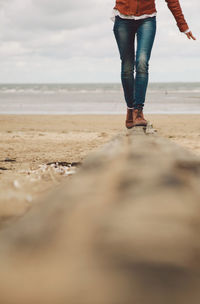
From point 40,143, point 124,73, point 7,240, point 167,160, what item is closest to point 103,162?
point 167,160

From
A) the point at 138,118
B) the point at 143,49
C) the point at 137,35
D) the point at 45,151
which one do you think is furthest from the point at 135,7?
the point at 45,151

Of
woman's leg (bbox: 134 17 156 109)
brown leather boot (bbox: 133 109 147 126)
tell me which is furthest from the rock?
woman's leg (bbox: 134 17 156 109)

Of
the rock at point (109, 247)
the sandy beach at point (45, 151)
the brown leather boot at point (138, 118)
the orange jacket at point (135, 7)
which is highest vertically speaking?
the orange jacket at point (135, 7)

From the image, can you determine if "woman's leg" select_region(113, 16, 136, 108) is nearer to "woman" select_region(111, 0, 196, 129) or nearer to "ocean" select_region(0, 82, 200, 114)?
"woman" select_region(111, 0, 196, 129)

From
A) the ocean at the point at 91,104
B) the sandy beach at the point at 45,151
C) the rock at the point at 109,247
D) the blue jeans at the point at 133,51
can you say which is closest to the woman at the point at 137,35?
the blue jeans at the point at 133,51

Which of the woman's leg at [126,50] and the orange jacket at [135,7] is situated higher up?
the orange jacket at [135,7]

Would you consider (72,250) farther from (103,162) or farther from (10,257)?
(103,162)

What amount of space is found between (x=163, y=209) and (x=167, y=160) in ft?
1.78

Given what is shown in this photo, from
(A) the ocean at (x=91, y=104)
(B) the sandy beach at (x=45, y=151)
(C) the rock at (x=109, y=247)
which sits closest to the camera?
(C) the rock at (x=109, y=247)

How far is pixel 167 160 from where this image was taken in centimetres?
133

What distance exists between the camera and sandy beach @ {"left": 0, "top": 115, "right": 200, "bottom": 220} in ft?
4.97

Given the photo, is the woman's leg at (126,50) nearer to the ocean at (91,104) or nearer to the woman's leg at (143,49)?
the woman's leg at (143,49)

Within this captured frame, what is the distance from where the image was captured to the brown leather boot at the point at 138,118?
3423mm

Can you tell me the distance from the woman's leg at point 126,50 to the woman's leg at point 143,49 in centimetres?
11
